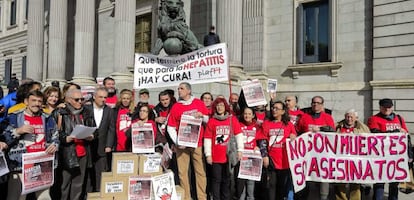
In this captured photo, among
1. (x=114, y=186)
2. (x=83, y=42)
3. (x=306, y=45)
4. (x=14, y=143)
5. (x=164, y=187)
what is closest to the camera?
(x=14, y=143)

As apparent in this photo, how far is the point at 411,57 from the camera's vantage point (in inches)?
496

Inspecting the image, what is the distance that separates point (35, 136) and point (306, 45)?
506 inches

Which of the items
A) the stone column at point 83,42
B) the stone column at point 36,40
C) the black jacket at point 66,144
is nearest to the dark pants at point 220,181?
the black jacket at point 66,144

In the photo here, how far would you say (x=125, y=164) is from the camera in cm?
597

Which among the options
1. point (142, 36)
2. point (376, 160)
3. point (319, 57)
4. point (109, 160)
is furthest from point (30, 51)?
point (376, 160)

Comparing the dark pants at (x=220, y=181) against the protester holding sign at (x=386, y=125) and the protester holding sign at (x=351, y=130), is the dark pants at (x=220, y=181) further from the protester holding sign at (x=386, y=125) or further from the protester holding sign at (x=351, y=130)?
the protester holding sign at (x=386, y=125)

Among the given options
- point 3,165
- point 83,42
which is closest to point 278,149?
point 3,165

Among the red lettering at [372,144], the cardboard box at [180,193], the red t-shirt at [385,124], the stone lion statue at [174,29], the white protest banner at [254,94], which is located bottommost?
the cardboard box at [180,193]

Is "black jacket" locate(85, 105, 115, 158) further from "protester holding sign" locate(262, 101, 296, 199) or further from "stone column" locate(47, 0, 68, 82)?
"stone column" locate(47, 0, 68, 82)

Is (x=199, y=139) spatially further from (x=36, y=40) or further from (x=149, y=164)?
(x=36, y=40)

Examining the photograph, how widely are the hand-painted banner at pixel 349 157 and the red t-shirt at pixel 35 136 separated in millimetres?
3954

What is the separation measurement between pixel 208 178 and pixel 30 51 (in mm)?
21330

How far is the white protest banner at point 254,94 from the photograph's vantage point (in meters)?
7.82

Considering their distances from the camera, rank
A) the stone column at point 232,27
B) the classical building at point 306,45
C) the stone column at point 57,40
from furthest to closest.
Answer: the stone column at point 57,40 → the stone column at point 232,27 → the classical building at point 306,45
